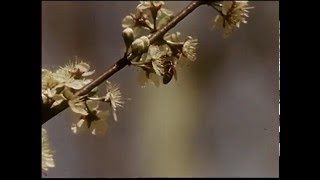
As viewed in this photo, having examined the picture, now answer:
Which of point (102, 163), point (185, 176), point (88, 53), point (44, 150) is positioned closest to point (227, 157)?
point (185, 176)

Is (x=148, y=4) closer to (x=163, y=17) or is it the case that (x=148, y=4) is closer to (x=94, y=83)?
(x=163, y=17)

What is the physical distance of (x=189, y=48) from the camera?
3.27ft

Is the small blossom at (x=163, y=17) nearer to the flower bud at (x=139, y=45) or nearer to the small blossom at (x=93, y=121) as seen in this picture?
the flower bud at (x=139, y=45)

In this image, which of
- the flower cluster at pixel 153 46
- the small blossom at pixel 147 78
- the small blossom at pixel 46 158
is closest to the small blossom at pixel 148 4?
the flower cluster at pixel 153 46

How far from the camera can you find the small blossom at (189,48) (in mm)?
992

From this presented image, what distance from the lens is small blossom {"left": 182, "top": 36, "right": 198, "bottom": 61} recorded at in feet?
3.25

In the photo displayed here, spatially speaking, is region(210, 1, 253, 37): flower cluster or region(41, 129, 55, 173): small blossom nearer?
region(41, 129, 55, 173): small blossom

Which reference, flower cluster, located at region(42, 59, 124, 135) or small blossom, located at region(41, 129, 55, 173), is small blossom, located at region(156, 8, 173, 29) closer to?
flower cluster, located at region(42, 59, 124, 135)

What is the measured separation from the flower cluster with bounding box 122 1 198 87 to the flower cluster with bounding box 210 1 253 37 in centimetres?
8

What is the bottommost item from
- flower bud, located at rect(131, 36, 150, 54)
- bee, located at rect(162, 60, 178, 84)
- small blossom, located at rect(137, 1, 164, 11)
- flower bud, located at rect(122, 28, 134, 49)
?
bee, located at rect(162, 60, 178, 84)

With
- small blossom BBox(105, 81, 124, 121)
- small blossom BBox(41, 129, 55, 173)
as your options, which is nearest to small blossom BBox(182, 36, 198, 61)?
small blossom BBox(105, 81, 124, 121)

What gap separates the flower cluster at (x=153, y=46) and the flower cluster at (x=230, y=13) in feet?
0.25
